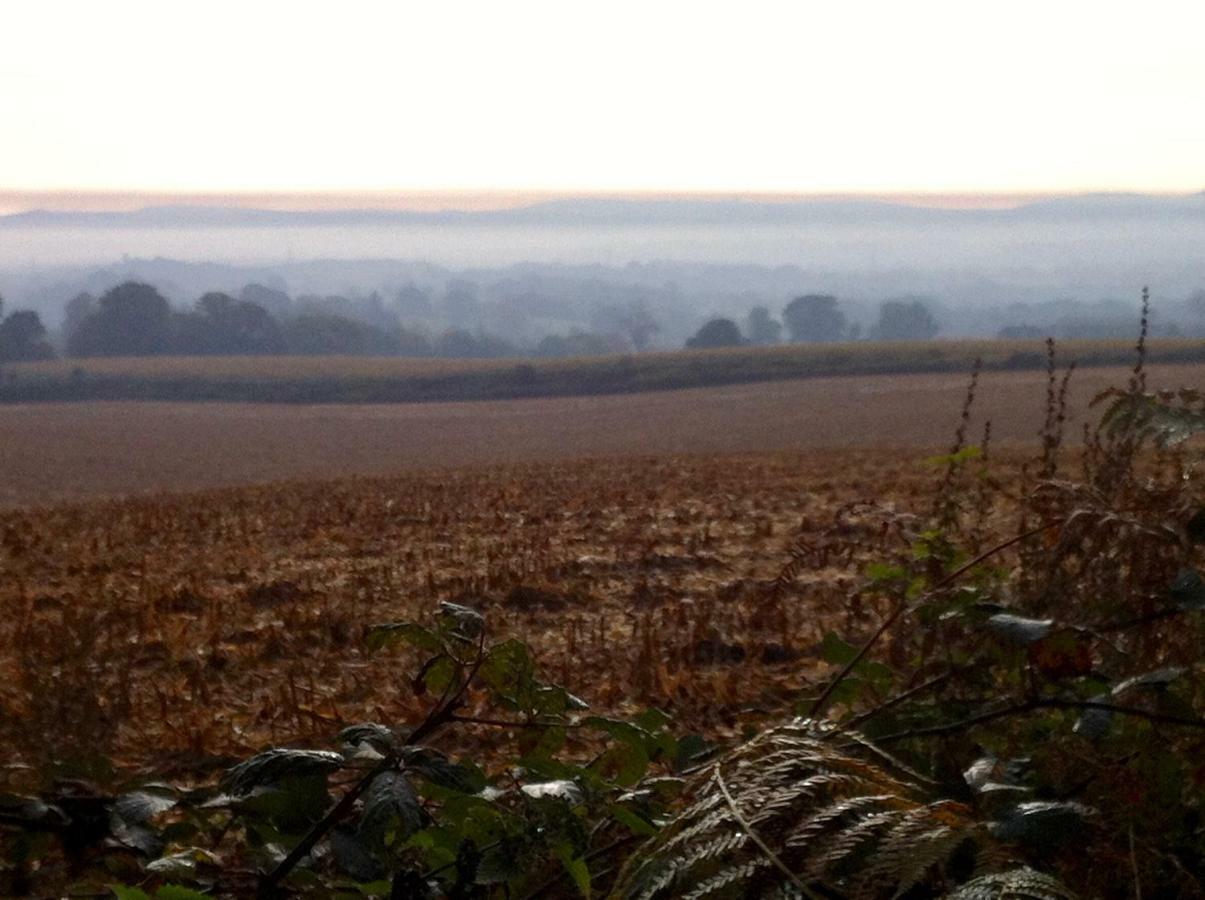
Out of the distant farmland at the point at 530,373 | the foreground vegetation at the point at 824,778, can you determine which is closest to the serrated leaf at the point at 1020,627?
the foreground vegetation at the point at 824,778

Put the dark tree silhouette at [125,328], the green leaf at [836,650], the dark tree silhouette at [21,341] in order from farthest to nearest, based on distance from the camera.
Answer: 1. the dark tree silhouette at [125,328]
2. the dark tree silhouette at [21,341]
3. the green leaf at [836,650]

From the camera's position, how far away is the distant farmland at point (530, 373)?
82.4 meters

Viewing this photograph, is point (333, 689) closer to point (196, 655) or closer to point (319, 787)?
point (196, 655)

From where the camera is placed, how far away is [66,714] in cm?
307

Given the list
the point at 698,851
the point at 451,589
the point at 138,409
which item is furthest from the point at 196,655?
the point at 138,409

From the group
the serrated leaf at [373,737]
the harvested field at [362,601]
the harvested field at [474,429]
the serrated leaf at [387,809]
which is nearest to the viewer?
the serrated leaf at [387,809]

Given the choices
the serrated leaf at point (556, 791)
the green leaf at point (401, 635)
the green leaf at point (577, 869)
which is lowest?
the green leaf at point (577, 869)

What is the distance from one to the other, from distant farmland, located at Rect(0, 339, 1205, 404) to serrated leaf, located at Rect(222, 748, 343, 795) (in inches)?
3023

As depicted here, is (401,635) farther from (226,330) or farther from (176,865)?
(226,330)

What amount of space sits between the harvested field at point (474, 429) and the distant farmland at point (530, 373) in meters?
5.02

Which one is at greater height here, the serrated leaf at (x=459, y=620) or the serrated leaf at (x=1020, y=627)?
the serrated leaf at (x=459, y=620)

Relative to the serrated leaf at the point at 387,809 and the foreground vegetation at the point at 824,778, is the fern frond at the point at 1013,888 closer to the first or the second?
the foreground vegetation at the point at 824,778

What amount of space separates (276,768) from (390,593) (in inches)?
264

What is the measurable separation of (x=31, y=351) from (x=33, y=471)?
10679 centimetres
